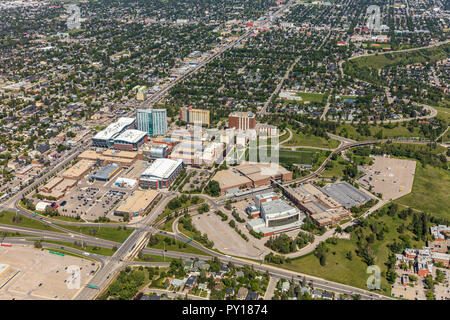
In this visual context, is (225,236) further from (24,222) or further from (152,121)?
(152,121)

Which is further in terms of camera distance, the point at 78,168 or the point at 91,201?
the point at 78,168

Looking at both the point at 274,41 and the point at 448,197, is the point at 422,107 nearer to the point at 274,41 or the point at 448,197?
the point at 448,197

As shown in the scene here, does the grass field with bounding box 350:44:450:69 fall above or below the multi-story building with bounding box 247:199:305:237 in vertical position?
above

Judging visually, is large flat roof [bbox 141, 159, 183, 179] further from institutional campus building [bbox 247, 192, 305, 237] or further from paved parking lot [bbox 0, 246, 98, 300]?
paved parking lot [bbox 0, 246, 98, 300]

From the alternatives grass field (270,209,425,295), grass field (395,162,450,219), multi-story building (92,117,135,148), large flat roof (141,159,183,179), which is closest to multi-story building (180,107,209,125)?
multi-story building (92,117,135,148)

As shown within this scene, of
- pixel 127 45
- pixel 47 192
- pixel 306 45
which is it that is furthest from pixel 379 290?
pixel 127 45

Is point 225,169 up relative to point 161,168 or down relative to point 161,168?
down

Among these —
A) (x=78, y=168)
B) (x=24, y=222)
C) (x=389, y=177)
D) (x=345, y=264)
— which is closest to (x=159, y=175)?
(x=78, y=168)
